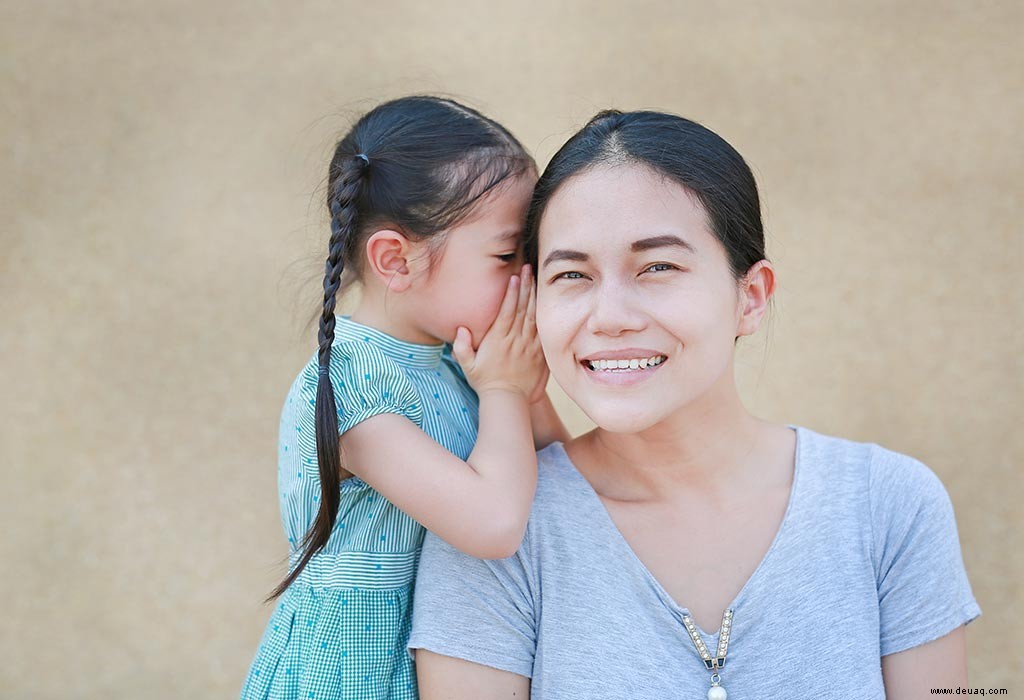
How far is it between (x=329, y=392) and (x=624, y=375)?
0.43m

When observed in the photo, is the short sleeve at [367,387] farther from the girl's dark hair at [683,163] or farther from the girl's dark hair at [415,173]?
the girl's dark hair at [683,163]

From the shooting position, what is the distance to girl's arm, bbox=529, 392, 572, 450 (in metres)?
1.99

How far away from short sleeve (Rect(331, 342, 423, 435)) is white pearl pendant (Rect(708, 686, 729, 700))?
591mm

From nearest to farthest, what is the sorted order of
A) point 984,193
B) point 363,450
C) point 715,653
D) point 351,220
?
1. point 715,653
2. point 363,450
3. point 351,220
4. point 984,193

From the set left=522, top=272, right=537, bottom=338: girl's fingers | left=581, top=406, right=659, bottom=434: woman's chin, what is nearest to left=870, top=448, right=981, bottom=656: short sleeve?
left=581, top=406, right=659, bottom=434: woman's chin

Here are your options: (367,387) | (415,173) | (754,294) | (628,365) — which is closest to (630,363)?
(628,365)

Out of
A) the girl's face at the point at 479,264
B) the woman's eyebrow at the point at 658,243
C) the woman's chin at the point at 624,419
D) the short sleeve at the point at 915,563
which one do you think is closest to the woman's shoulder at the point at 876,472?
the short sleeve at the point at 915,563

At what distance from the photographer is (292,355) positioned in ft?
11.6

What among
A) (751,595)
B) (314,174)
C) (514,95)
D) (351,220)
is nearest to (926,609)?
(751,595)

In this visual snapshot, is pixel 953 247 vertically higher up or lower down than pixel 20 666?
higher up

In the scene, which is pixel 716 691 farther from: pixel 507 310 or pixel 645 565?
pixel 507 310

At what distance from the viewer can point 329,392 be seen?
1.65m

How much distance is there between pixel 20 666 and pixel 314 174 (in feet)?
5.79

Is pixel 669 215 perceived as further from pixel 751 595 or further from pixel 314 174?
pixel 314 174
